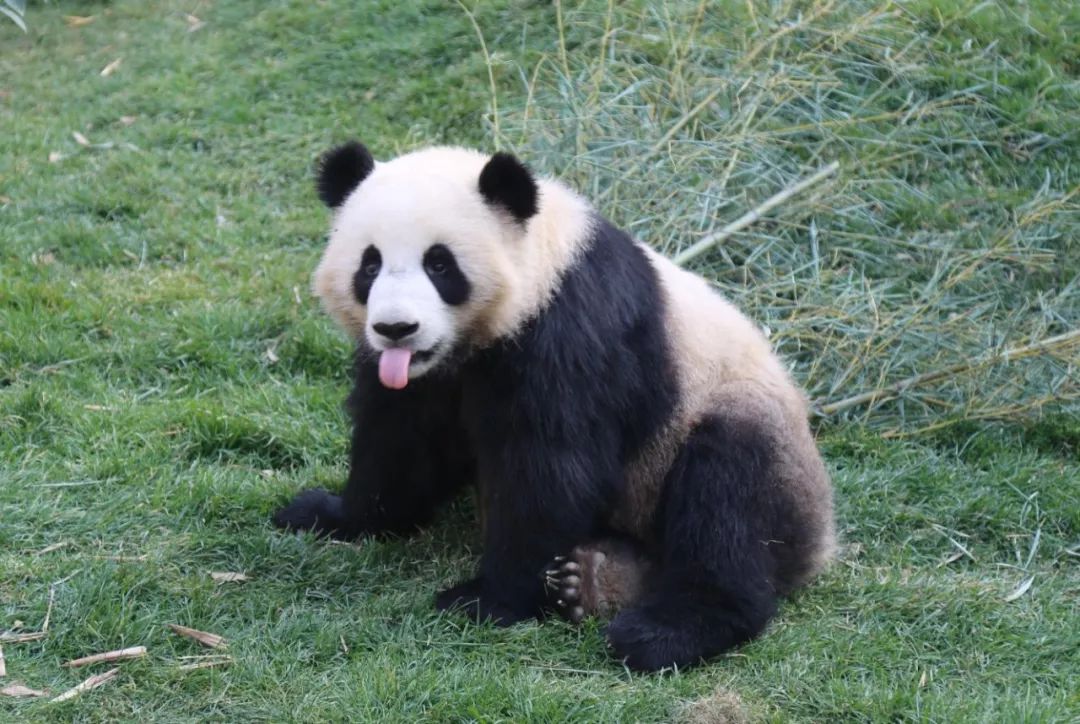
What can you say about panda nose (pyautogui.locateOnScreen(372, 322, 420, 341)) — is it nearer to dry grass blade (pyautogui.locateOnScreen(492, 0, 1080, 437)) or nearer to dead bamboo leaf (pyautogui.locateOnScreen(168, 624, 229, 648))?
dead bamboo leaf (pyautogui.locateOnScreen(168, 624, 229, 648))

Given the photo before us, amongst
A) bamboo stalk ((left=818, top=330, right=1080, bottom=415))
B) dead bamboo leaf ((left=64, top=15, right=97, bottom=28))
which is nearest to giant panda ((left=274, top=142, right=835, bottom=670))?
bamboo stalk ((left=818, top=330, right=1080, bottom=415))

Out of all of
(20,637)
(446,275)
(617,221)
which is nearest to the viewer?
(20,637)

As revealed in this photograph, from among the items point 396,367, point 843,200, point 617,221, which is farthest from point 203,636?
point 843,200

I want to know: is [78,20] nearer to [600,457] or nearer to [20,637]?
[20,637]

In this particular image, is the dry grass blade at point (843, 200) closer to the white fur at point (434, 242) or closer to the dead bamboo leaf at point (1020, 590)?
the dead bamboo leaf at point (1020, 590)

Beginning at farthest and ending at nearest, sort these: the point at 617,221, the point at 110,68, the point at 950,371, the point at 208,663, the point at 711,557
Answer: the point at 110,68 < the point at 617,221 < the point at 950,371 < the point at 711,557 < the point at 208,663

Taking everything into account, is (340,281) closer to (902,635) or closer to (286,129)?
(902,635)

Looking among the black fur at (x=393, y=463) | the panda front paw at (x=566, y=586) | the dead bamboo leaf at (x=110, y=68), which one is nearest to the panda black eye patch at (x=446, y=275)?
the black fur at (x=393, y=463)

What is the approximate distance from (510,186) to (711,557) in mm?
1522

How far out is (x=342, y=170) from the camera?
474cm

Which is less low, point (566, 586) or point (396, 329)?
point (396, 329)

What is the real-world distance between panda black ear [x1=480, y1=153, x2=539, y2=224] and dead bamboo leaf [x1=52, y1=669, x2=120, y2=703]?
2.06 metres

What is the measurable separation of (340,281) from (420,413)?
→ 62 centimetres

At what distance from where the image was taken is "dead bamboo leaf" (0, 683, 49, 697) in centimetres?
405
